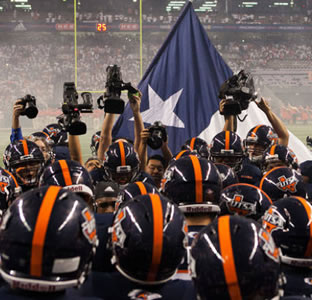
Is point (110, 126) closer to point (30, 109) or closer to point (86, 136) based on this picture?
point (30, 109)

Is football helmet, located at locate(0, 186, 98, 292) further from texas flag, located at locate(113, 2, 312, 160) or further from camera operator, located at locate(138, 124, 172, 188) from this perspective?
texas flag, located at locate(113, 2, 312, 160)

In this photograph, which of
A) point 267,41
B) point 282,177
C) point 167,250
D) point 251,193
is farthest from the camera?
point 267,41

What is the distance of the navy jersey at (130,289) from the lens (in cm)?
224

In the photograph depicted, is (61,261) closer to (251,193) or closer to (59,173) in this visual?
(59,173)

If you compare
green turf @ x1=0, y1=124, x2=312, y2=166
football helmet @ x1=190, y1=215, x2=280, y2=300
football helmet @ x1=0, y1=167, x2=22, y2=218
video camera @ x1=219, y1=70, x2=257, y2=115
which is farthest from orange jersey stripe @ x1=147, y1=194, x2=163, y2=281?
green turf @ x1=0, y1=124, x2=312, y2=166

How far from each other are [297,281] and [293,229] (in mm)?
255

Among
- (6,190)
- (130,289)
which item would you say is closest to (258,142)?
(6,190)

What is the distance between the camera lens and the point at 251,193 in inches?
131

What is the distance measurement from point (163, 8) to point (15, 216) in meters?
23.4

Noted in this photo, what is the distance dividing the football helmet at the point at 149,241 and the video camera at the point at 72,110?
7.33ft

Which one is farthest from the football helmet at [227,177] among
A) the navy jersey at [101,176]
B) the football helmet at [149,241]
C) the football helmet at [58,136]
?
the football helmet at [58,136]

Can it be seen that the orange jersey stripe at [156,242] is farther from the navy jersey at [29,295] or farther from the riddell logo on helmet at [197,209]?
the riddell logo on helmet at [197,209]

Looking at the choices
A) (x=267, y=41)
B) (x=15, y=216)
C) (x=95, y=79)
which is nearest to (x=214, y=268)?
(x=15, y=216)

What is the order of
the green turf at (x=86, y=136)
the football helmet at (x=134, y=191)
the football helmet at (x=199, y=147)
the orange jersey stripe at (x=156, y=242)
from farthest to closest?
the green turf at (x=86, y=136) < the football helmet at (x=199, y=147) < the football helmet at (x=134, y=191) < the orange jersey stripe at (x=156, y=242)
